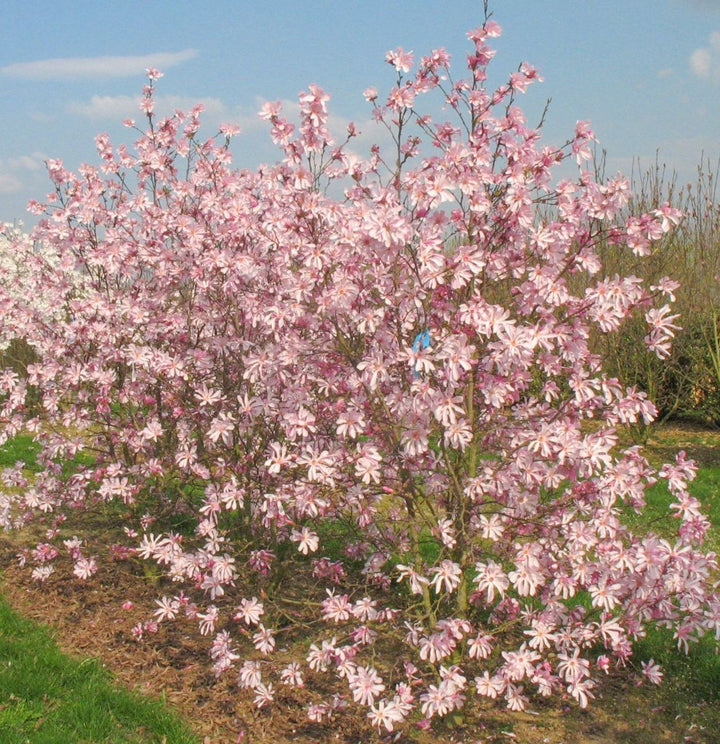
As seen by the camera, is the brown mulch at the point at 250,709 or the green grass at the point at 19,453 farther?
→ the green grass at the point at 19,453

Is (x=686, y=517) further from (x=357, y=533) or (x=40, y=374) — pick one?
(x=40, y=374)

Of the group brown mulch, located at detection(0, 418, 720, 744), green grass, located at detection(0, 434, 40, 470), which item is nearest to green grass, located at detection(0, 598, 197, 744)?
brown mulch, located at detection(0, 418, 720, 744)

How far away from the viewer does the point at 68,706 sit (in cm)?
379

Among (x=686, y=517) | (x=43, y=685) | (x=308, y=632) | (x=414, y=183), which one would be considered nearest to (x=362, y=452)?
(x=414, y=183)

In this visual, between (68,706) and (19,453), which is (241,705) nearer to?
(68,706)

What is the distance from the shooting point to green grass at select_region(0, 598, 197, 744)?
11.7 feet

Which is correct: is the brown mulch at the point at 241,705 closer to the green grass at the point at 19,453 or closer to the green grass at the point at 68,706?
the green grass at the point at 68,706

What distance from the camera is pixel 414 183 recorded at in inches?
119

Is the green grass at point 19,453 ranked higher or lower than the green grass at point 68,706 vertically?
higher

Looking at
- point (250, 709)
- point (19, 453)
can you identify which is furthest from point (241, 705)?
point (19, 453)

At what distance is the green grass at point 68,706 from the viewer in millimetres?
3557

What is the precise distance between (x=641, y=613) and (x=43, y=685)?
294 cm

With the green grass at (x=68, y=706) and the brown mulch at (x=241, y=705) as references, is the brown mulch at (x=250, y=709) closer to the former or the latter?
the brown mulch at (x=241, y=705)

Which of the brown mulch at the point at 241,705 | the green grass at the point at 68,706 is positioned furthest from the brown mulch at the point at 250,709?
the green grass at the point at 68,706
